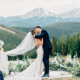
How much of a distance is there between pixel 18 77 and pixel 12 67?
1.28 m

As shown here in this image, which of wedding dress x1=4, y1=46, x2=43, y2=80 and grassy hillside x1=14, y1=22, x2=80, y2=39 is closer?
wedding dress x1=4, y1=46, x2=43, y2=80

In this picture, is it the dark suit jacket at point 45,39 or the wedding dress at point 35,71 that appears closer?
the dark suit jacket at point 45,39

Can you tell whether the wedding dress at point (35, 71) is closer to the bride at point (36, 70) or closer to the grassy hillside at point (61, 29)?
the bride at point (36, 70)

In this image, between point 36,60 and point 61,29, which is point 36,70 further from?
point 61,29

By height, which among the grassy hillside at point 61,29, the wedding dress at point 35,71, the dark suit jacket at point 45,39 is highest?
the grassy hillside at point 61,29

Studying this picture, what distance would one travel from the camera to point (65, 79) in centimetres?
595

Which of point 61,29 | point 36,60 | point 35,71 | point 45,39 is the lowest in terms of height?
point 35,71

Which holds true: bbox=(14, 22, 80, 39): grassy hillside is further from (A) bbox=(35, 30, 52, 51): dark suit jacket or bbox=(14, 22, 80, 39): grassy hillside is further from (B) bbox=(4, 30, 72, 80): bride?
(A) bbox=(35, 30, 52, 51): dark suit jacket

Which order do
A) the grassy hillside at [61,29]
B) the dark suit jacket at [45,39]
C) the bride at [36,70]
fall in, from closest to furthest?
the dark suit jacket at [45,39] → the bride at [36,70] → the grassy hillside at [61,29]

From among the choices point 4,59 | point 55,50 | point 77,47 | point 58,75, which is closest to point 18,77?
point 4,59

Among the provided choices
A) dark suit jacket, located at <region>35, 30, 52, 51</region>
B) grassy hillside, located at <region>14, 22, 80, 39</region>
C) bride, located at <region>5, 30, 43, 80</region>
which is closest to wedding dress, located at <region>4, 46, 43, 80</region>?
bride, located at <region>5, 30, 43, 80</region>

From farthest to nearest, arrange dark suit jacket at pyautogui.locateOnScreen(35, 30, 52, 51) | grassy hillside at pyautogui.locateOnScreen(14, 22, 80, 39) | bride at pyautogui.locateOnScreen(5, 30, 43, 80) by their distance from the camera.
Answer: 1. grassy hillside at pyautogui.locateOnScreen(14, 22, 80, 39)
2. bride at pyautogui.locateOnScreen(5, 30, 43, 80)
3. dark suit jacket at pyautogui.locateOnScreen(35, 30, 52, 51)

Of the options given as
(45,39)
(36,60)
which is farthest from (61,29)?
(45,39)

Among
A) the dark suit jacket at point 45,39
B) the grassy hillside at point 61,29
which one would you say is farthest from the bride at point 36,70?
the grassy hillside at point 61,29
